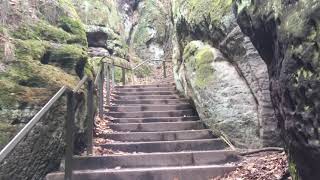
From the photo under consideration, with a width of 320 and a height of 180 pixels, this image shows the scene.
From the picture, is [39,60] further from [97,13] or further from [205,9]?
[97,13]

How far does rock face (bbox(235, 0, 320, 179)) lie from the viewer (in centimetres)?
274

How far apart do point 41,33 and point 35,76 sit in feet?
4.03

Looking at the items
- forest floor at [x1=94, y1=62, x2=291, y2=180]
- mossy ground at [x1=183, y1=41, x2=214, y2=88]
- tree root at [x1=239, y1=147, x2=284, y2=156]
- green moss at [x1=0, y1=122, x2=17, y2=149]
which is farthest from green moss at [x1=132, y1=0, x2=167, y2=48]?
green moss at [x1=0, y1=122, x2=17, y2=149]

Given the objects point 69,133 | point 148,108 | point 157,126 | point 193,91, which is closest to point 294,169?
point 69,133

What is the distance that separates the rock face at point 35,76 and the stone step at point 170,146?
0.98 metres

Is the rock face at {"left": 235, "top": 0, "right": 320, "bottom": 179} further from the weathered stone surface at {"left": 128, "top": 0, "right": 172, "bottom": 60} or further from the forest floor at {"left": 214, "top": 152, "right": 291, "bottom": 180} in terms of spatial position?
the weathered stone surface at {"left": 128, "top": 0, "right": 172, "bottom": 60}

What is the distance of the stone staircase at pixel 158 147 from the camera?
528cm

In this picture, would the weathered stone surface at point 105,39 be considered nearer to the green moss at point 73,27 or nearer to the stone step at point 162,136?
the green moss at point 73,27

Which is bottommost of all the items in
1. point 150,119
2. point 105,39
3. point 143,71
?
point 150,119

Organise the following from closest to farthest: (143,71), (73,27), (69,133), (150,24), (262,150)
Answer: (69,133) → (262,150) → (73,27) → (143,71) → (150,24)

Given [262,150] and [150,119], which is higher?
[150,119]

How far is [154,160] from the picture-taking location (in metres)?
5.83

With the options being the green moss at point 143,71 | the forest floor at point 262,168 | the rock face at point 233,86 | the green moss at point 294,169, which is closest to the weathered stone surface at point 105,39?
the green moss at point 143,71

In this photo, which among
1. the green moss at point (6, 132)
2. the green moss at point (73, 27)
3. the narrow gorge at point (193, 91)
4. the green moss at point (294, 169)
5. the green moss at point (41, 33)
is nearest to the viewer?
the narrow gorge at point (193, 91)
